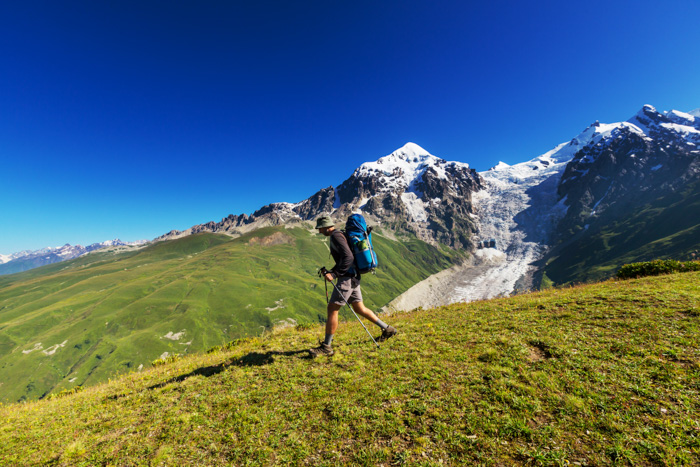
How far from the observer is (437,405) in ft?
19.1

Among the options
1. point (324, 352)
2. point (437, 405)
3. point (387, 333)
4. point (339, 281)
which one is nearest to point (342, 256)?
point (339, 281)

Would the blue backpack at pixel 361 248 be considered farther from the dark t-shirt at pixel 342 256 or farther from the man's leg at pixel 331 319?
the man's leg at pixel 331 319

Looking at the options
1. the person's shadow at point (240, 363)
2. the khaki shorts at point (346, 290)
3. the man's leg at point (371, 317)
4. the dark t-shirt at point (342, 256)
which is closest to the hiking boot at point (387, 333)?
the man's leg at point (371, 317)

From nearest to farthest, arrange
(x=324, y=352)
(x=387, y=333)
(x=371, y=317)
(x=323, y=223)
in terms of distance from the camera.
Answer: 1. (x=324, y=352)
2. (x=371, y=317)
3. (x=323, y=223)
4. (x=387, y=333)

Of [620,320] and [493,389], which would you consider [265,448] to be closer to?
[493,389]

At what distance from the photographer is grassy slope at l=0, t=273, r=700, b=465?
4473mm

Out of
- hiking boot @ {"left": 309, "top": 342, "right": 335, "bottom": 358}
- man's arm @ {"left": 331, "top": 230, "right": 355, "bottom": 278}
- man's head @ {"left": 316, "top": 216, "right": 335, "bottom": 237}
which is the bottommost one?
hiking boot @ {"left": 309, "top": 342, "right": 335, "bottom": 358}

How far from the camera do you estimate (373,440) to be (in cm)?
510

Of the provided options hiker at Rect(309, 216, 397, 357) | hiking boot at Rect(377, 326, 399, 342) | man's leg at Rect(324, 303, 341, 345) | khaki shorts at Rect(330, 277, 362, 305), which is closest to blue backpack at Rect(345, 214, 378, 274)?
hiker at Rect(309, 216, 397, 357)

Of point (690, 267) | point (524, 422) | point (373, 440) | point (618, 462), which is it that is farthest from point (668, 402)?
point (690, 267)

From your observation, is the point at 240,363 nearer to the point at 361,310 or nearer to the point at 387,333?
the point at 361,310

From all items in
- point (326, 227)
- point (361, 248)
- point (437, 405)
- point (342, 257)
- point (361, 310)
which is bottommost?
point (437, 405)

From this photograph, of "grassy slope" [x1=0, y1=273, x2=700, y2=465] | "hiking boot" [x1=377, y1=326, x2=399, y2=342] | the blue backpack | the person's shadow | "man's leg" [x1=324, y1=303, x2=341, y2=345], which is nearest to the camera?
"grassy slope" [x1=0, y1=273, x2=700, y2=465]

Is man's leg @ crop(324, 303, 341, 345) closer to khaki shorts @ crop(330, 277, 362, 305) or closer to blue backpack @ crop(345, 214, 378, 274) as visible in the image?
khaki shorts @ crop(330, 277, 362, 305)
